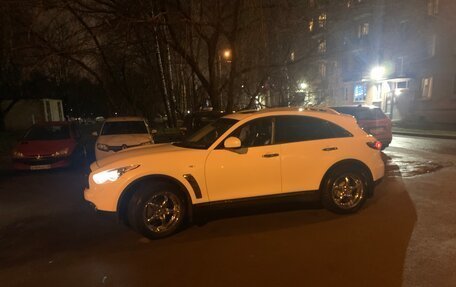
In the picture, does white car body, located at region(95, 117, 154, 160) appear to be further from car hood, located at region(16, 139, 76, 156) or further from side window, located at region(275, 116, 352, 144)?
side window, located at region(275, 116, 352, 144)

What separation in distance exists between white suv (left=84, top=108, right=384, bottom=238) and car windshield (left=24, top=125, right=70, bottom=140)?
6822mm

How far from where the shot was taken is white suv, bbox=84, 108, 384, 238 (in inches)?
205

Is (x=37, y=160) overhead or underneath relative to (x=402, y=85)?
underneath

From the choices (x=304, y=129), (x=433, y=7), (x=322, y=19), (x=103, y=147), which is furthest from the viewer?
(x=433, y=7)

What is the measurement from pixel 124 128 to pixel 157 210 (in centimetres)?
693

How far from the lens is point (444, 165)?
1003cm

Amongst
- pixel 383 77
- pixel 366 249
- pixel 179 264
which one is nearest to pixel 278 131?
pixel 366 249

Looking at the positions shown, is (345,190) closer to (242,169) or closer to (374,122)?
(242,169)

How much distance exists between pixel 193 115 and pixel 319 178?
7.51 meters

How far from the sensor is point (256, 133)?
5809mm

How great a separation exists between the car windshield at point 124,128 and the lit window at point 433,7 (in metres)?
25.3

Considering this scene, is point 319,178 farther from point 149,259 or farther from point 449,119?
point 449,119

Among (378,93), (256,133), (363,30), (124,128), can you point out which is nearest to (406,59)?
(378,93)

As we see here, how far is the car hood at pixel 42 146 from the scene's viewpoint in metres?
10.6
